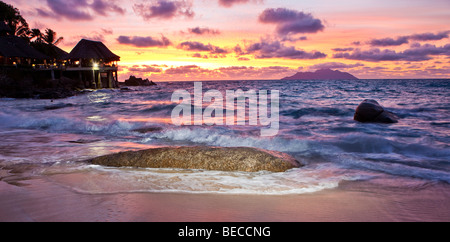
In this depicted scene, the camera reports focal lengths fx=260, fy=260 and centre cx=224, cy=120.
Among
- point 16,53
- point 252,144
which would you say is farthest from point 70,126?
point 16,53

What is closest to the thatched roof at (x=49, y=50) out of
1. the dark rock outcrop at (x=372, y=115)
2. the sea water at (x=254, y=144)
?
the sea water at (x=254, y=144)

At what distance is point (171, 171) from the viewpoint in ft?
15.1

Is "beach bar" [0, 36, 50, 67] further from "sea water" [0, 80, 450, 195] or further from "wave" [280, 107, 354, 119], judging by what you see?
"wave" [280, 107, 354, 119]

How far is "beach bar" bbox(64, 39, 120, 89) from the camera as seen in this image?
1561 inches

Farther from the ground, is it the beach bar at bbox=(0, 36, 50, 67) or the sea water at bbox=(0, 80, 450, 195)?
the beach bar at bbox=(0, 36, 50, 67)

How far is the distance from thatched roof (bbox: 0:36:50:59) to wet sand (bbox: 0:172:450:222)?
4125 cm

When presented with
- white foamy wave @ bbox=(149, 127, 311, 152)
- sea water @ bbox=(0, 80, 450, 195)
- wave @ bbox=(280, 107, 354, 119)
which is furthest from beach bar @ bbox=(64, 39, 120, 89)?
white foamy wave @ bbox=(149, 127, 311, 152)

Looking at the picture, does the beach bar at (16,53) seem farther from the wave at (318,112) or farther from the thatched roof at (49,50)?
the wave at (318,112)

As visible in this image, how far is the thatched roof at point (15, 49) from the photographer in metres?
34.5

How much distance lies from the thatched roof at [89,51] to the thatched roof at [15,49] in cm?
452

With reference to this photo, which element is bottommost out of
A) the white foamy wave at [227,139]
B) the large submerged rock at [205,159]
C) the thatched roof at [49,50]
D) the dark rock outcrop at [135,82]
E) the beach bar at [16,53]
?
the white foamy wave at [227,139]

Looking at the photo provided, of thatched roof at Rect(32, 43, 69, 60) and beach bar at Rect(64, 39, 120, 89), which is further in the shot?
thatched roof at Rect(32, 43, 69, 60)
